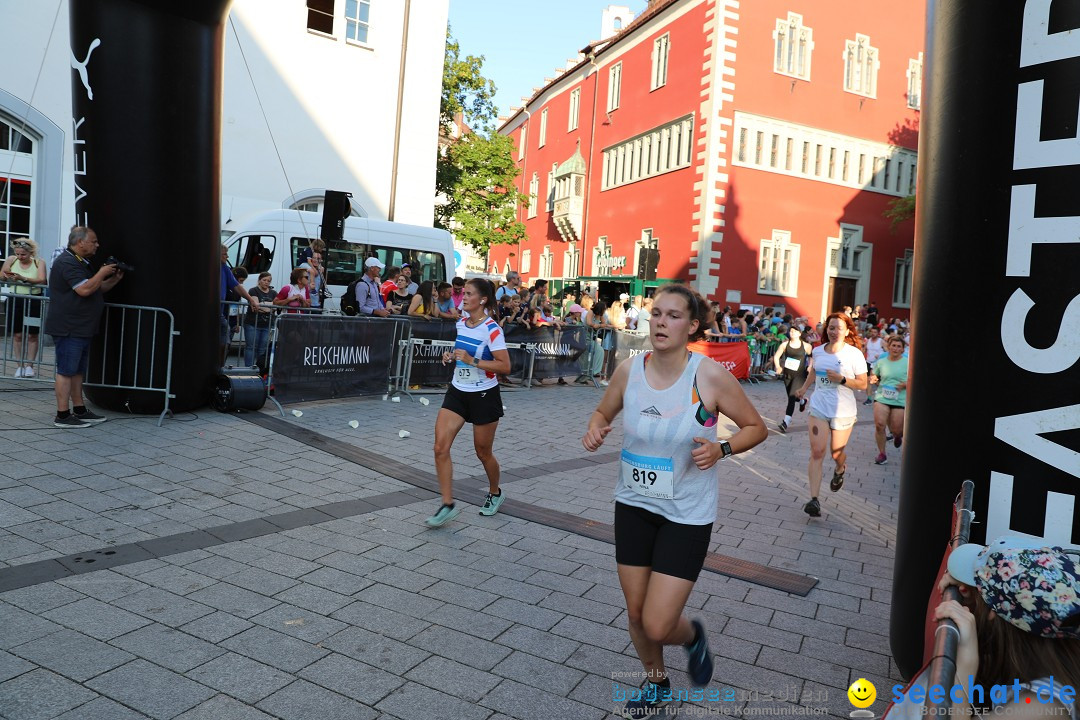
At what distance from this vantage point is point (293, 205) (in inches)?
729

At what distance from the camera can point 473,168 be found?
110 ft

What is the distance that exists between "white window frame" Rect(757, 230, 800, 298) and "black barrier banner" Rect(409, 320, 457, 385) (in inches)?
793

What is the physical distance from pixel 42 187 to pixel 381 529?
1408 centimetres

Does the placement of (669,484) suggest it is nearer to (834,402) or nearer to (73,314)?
(834,402)

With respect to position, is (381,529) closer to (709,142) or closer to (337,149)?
(337,149)

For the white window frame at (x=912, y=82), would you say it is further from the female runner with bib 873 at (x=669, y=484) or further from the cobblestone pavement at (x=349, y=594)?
the female runner with bib 873 at (x=669, y=484)

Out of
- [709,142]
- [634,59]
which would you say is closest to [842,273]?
[709,142]

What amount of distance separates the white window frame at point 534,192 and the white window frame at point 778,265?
20851mm

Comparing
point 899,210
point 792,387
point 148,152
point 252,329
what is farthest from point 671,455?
point 899,210

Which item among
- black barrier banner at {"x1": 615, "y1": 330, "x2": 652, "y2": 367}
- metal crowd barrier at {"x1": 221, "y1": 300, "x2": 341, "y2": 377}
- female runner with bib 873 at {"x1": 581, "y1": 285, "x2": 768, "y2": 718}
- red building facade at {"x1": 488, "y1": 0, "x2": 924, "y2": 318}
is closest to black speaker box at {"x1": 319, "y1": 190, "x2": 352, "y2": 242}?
metal crowd barrier at {"x1": 221, "y1": 300, "x2": 341, "y2": 377}

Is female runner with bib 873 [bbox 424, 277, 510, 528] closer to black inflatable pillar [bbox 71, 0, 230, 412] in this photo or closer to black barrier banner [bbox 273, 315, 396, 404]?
black inflatable pillar [bbox 71, 0, 230, 412]

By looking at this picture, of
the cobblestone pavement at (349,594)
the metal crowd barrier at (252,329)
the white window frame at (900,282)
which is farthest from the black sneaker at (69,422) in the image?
the white window frame at (900,282)

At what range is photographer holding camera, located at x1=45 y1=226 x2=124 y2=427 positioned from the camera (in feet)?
25.5

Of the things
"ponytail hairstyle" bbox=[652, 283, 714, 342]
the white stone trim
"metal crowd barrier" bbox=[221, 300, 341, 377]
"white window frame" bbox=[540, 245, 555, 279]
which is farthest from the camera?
"white window frame" bbox=[540, 245, 555, 279]
